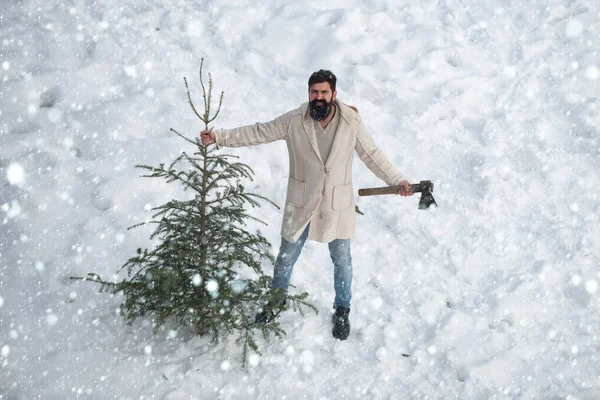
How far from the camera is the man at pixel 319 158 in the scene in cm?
398

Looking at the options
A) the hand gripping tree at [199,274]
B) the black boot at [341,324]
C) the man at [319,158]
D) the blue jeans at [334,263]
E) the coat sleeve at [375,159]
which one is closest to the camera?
the man at [319,158]

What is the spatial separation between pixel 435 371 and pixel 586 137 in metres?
4.61

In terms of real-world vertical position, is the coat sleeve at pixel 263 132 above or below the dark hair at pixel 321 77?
below

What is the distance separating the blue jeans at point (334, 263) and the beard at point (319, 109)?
1.02 metres

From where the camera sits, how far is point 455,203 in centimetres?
641

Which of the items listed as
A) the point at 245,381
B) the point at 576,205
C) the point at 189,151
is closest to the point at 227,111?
the point at 189,151

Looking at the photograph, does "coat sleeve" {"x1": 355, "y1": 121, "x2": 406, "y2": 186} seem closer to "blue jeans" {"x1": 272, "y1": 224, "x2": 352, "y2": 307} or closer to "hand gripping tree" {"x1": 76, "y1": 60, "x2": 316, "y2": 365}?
"blue jeans" {"x1": 272, "y1": 224, "x2": 352, "y2": 307}

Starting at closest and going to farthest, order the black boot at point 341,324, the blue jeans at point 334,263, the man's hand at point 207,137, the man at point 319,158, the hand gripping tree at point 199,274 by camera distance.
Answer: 1. the man's hand at point 207,137
2. the man at point 319,158
3. the hand gripping tree at point 199,274
4. the blue jeans at point 334,263
5. the black boot at point 341,324

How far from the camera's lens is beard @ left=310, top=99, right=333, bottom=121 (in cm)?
391

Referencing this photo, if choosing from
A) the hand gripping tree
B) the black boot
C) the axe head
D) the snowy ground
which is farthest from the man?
the snowy ground

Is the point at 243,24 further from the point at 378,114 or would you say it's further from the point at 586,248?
the point at 586,248

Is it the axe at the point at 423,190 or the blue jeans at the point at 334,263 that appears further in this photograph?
the blue jeans at the point at 334,263

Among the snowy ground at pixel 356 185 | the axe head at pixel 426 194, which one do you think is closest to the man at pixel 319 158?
the axe head at pixel 426 194

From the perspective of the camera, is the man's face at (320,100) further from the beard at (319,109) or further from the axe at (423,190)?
the axe at (423,190)
